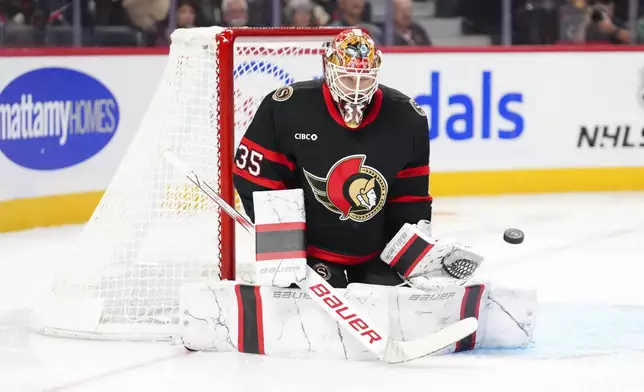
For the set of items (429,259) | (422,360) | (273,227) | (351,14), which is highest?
(351,14)

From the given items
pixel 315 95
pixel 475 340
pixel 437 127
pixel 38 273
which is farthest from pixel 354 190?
pixel 437 127

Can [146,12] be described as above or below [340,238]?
above

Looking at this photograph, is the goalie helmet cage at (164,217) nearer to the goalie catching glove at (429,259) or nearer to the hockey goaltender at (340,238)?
the hockey goaltender at (340,238)

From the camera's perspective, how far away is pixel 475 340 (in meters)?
3.16

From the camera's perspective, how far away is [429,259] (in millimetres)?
3145

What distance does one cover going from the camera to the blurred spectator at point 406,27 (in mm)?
6441

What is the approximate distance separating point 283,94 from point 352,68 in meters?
0.25

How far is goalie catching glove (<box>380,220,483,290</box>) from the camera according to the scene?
3127 mm

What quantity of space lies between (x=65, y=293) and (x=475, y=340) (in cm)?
116

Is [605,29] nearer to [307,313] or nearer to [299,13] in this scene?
[299,13]

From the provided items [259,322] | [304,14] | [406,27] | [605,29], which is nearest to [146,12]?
[304,14]

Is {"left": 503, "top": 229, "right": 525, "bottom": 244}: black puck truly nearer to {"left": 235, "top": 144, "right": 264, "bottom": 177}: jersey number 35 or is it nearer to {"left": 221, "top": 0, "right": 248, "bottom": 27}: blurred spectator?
{"left": 235, "top": 144, "right": 264, "bottom": 177}: jersey number 35

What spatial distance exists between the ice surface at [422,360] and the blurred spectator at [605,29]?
2404mm

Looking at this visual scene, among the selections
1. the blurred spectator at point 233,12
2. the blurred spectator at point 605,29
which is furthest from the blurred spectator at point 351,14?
the blurred spectator at point 605,29
